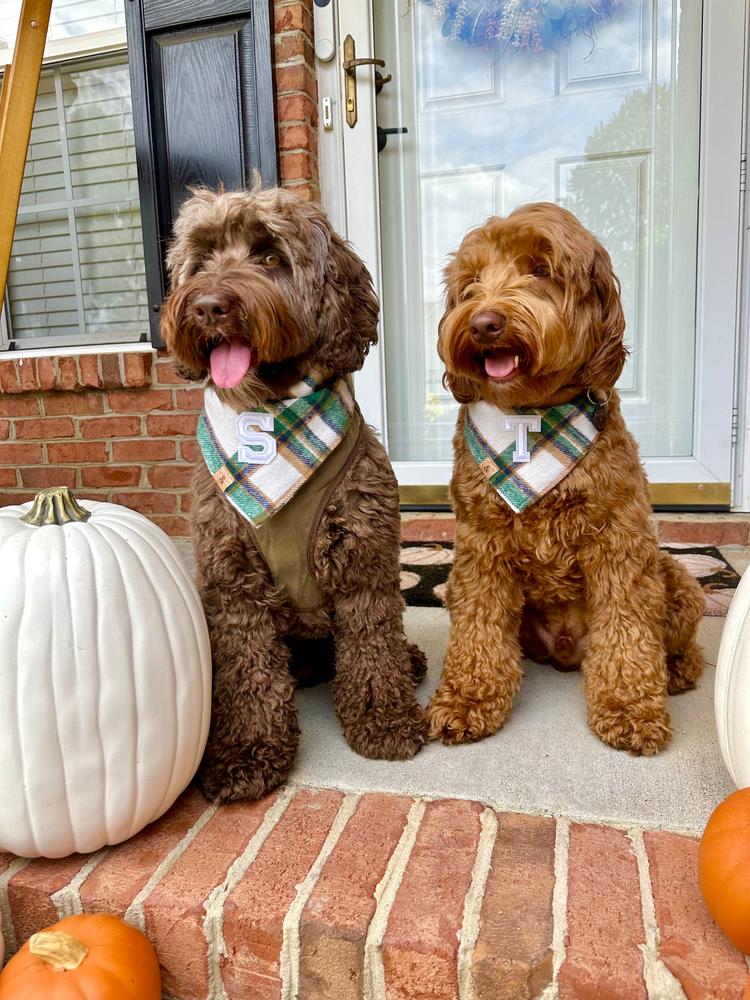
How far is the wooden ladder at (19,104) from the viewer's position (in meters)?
1.82

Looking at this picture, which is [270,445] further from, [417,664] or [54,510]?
[417,664]

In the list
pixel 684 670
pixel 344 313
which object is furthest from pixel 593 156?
pixel 684 670

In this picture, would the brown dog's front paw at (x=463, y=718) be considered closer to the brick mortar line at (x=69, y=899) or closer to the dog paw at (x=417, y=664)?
the dog paw at (x=417, y=664)

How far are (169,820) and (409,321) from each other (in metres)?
2.73

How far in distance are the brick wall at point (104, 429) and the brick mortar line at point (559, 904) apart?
8.62 ft

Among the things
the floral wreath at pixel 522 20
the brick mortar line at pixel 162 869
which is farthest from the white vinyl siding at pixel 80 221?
the brick mortar line at pixel 162 869

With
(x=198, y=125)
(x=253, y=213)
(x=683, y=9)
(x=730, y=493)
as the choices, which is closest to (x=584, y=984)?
(x=253, y=213)

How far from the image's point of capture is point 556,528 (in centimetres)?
177

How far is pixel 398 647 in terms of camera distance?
5.94ft

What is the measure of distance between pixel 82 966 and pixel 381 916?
0.49 meters

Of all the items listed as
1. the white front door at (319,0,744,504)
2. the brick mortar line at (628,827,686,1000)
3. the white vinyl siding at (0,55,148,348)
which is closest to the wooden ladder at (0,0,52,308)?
the white front door at (319,0,744,504)

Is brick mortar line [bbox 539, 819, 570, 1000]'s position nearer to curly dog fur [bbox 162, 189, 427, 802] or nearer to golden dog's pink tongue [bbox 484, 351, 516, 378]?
curly dog fur [bbox 162, 189, 427, 802]

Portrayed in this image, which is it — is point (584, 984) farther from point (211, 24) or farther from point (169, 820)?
point (211, 24)

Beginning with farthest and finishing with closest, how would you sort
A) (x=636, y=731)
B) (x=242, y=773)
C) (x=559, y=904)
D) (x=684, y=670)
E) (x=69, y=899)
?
1. (x=684, y=670)
2. (x=636, y=731)
3. (x=242, y=773)
4. (x=69, y=899)
5. (x=559, y=904)
